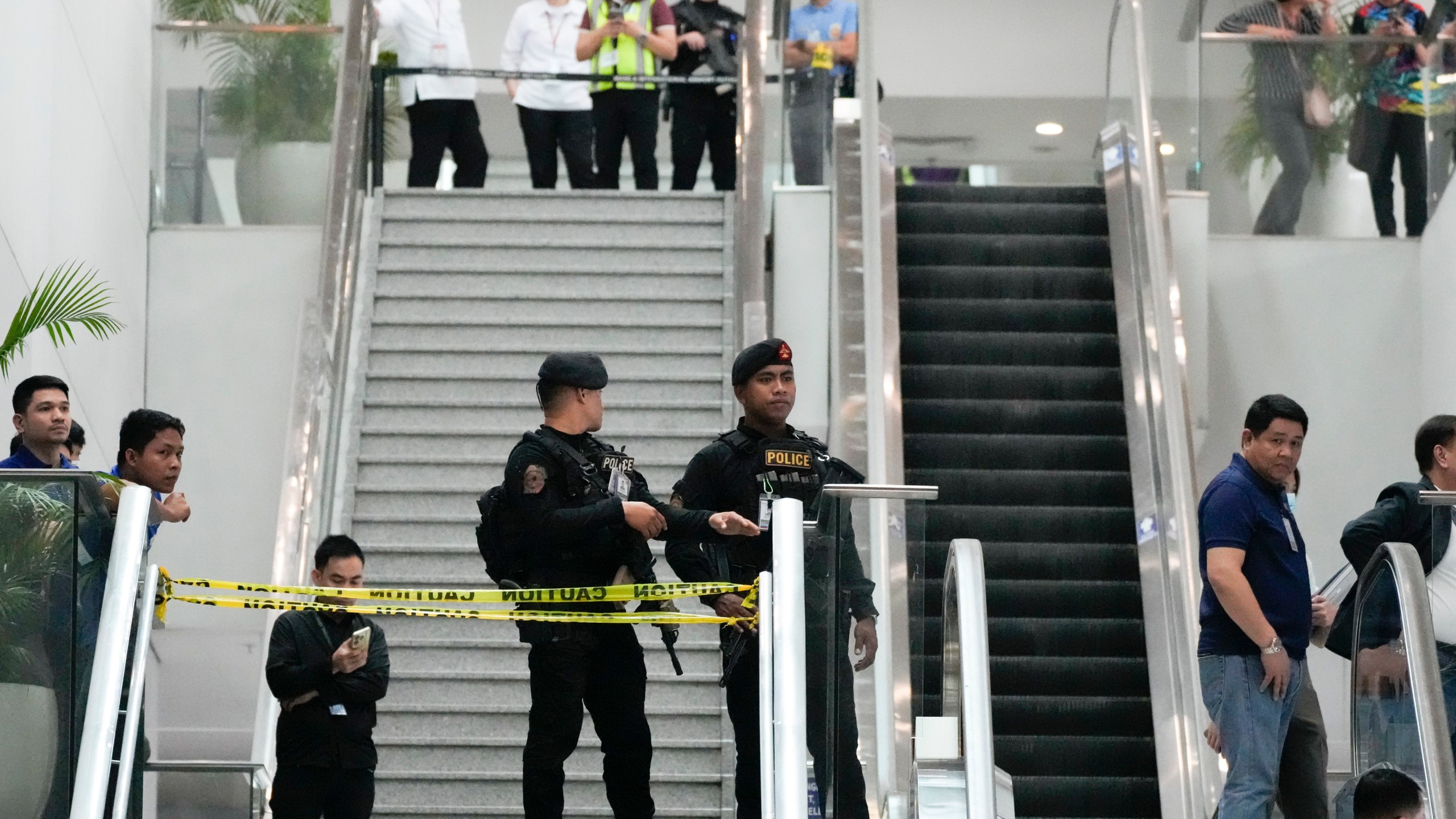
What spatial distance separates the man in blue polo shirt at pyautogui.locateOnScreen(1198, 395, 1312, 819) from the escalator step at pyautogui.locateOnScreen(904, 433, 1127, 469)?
3.47 metres

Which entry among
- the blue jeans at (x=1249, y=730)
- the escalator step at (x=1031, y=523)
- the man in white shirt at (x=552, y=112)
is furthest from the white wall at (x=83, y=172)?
the blue jeans at (x=1249, y=730)

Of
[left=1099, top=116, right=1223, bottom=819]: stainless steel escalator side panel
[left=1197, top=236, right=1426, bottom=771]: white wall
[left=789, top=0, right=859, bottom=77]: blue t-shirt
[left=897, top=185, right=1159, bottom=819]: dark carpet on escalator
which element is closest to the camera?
[left=1099, top=116, right=1223, bottom=819]: stainless steel escalator side panel

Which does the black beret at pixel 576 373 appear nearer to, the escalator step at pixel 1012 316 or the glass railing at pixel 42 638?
the glass railing at pixel 42 638

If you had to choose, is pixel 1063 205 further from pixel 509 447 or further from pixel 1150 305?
pixel 509 447

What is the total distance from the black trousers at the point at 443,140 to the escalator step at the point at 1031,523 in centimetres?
419

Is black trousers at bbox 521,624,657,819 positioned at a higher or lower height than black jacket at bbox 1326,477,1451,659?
lower

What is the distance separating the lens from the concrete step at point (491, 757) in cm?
809

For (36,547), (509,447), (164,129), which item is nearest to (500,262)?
(509,447)

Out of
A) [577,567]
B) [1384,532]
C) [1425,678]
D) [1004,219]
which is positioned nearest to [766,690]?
[577,567]

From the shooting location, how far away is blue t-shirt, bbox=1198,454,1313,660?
584cm

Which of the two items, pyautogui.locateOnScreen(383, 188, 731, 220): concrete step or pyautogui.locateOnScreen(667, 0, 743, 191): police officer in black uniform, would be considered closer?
pyautogui.locateOnScreen(383, 188, 731, 220): concrete step

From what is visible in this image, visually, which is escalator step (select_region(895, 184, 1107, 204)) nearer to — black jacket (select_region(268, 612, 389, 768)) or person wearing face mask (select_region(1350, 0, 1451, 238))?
person wearing face mask (select_region(1350, 0, 1451, 238))

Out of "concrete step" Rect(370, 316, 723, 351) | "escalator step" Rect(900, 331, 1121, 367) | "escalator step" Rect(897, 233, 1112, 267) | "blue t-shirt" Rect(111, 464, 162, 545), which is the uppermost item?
"escalator step" Rect(897, 233, 1112, 267)

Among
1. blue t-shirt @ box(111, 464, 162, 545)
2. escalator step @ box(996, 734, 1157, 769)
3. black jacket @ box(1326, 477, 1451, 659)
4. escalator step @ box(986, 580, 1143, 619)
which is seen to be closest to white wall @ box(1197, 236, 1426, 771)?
escalator step @ box(986, 580, 1143, 619)
